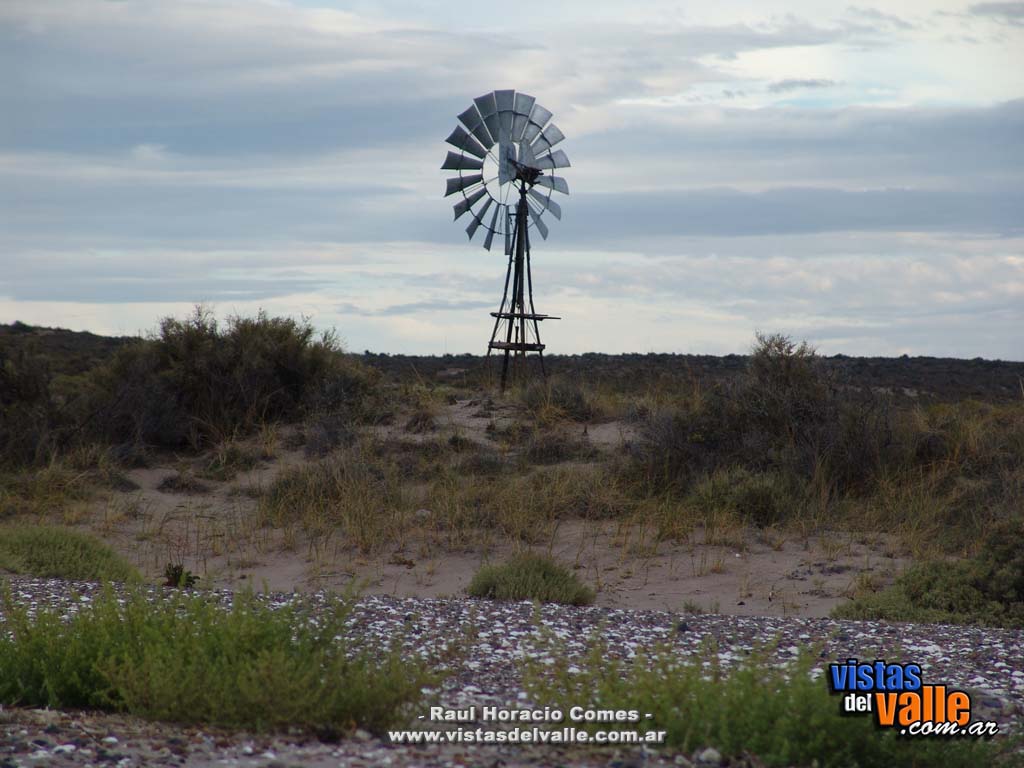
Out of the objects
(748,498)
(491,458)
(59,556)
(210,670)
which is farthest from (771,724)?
(491,458)

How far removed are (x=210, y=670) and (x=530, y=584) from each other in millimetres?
4436

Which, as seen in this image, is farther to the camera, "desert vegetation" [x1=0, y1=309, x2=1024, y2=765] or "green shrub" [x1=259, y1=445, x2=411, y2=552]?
"green shrub" [x1=259, y1=445, x2=411, y2=552]

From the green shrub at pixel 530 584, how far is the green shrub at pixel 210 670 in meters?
2.98

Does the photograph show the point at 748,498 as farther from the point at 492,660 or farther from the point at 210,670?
the point at 210,670

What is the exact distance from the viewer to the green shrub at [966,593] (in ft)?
27.4

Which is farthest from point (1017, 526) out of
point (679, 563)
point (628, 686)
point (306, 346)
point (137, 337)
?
point (137, 337)

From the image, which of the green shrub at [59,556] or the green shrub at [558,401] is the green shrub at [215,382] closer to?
the green shrub at [558,401]

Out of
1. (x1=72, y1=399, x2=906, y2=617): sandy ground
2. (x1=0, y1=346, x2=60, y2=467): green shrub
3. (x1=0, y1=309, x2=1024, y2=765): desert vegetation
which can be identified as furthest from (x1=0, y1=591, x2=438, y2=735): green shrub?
(x1=0, y1=346, x2=60, y2=467): green shrub

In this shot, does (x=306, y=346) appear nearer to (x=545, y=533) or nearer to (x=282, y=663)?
(x=545, y=533)

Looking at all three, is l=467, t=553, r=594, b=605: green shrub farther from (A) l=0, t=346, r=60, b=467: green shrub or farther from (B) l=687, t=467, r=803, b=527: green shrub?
(A) l=0, t=346, r=60, b=467: green shrub

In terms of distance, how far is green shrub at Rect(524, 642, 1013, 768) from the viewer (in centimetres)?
418

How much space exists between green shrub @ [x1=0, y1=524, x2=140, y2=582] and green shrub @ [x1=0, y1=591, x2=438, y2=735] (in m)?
3.77

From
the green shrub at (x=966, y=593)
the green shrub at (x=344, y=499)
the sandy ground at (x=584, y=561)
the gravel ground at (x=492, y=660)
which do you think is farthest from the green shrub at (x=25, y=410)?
the green shrub at (x=966, y=593)

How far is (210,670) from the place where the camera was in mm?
4754
